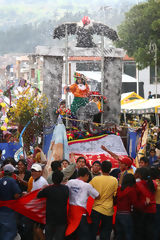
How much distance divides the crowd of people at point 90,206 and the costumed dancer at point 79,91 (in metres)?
8.39

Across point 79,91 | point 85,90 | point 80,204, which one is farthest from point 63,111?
point 80,204

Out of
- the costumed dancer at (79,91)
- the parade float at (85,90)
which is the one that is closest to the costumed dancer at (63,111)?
the parade float at (85,90)

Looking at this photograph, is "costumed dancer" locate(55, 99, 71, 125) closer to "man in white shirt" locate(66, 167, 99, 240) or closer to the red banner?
the red banner

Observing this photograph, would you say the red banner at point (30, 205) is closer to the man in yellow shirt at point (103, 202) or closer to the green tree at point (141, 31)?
the man in yellow shirt at point (103, 202)

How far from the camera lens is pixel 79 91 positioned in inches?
679

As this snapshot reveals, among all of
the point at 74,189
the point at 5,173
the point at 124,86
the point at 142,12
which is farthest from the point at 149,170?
the point at 124,86

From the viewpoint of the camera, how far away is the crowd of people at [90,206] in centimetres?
809

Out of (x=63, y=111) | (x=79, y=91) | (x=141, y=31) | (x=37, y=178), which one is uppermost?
(x=141, y=31)

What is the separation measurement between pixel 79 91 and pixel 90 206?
30.2ft

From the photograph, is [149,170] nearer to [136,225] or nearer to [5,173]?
[136,225]

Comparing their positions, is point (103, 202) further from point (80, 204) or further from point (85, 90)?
point (85, 90)

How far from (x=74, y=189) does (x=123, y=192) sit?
0.79 m

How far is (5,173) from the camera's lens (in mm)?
8602

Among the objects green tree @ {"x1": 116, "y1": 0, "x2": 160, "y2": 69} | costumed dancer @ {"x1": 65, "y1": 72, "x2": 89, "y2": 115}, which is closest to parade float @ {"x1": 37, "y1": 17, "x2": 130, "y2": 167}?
costumed dancer @ {"x1": 65, "y1": 72, "x2": 89, "y2": 115}
